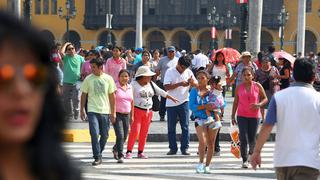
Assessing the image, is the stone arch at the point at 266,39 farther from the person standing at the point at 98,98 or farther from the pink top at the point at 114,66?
the person standing at the point at 98,98

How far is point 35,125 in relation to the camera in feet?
5.33

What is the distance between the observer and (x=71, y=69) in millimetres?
20078

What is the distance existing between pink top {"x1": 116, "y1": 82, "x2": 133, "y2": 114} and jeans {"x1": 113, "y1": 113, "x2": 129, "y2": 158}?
0.26 ft

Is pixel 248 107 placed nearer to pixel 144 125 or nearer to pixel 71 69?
pixel 144 125

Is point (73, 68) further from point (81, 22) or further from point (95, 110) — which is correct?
point (81, 22)

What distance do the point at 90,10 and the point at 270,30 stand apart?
16045mm

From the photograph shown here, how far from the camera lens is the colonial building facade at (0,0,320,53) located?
260 ft

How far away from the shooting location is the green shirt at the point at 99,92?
13.1 meters

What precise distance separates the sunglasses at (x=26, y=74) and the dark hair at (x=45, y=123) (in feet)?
0.08

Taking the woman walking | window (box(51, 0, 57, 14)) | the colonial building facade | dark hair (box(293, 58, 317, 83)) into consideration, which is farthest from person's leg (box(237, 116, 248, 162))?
window (box(51, 0, 57, 14))

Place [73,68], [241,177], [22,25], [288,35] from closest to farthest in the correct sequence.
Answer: [22,25] < [241,177] < [73,68] < [288,35]

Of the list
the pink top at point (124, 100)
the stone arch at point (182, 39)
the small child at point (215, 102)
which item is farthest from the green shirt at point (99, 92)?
the stone arch at point (182, 39)

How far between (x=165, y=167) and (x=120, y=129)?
0.92 meters

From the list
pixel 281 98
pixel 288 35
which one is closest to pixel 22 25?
pixel 281 98
